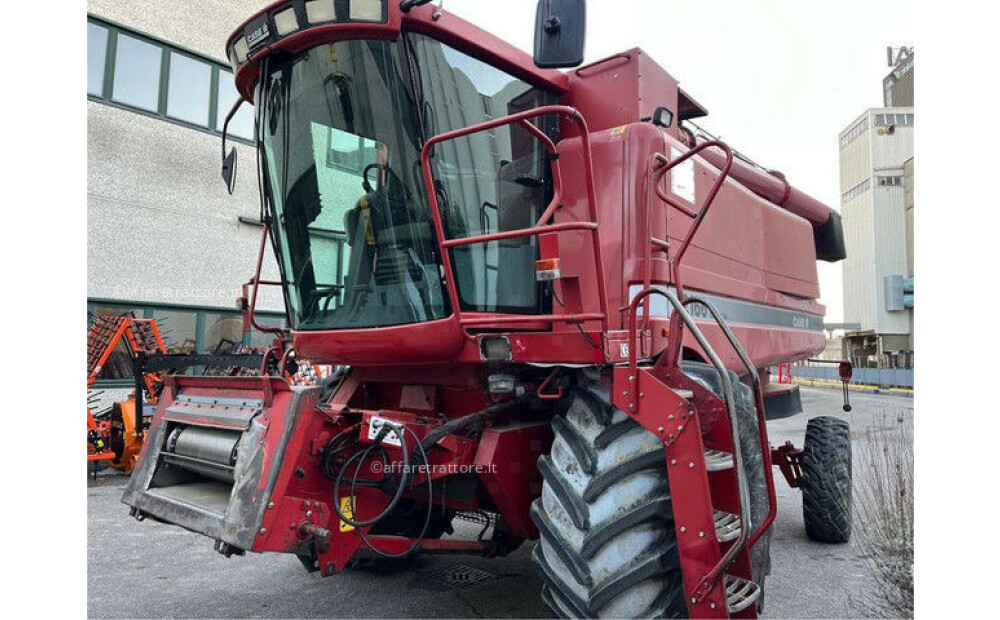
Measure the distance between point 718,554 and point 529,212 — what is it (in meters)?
1.92

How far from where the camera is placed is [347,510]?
3146 mm

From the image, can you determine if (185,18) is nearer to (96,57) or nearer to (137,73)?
(137,73)

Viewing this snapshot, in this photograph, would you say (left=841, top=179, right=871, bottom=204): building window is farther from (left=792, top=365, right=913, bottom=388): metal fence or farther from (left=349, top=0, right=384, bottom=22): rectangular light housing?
(left=792, top=365, right=913, bottom=388): metal fence

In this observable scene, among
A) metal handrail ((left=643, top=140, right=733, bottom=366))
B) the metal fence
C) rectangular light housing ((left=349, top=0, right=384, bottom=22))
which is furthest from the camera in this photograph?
the metal fence

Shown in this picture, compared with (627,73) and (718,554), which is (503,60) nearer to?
(627,73)

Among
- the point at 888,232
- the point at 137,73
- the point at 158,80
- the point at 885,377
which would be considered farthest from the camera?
the point at 885,377

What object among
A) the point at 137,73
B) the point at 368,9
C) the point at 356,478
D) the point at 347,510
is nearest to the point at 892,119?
the point at 368,9

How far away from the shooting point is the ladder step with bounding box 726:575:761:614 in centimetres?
256

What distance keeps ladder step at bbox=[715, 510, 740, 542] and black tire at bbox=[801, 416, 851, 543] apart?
2.65 metres

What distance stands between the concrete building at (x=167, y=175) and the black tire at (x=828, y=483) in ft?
30.5

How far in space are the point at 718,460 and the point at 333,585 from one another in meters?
2.69

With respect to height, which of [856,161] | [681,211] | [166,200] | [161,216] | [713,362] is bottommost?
[713,362]


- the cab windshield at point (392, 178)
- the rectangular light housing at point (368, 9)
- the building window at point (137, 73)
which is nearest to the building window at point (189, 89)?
the building window at point (137, 73)

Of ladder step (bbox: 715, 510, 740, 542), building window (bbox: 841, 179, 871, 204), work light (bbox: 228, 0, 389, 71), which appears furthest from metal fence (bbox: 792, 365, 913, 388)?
work light (bbox: 228, 0, 389, 71)
